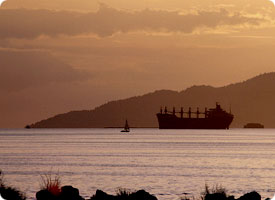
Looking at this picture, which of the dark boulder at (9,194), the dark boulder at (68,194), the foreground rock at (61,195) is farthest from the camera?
the dark boulder at (9,194)

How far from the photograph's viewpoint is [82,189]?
105 ft

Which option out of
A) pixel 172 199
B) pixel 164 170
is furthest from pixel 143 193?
pixel 164 170

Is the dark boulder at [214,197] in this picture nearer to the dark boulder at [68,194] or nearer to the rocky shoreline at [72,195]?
the rocky shoreline at [72,195]

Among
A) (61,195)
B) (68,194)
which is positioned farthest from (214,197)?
(61,195)

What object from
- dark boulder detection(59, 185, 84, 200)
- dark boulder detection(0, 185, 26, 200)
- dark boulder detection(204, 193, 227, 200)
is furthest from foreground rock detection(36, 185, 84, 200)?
dark boulder detection(204, 193, 227, 200)

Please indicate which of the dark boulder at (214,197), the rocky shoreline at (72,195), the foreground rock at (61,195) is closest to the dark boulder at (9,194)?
the rocky shoreline at (72,195)

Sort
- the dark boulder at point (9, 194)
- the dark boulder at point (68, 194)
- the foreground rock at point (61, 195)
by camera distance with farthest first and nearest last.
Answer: the dark boulder at point (9, 194)
the dark boulder at point (68, 194)
the foreground rock at point (61, 195)

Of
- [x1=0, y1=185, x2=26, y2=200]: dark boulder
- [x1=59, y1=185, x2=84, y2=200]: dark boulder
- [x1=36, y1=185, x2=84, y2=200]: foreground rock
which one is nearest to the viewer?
[x1=36, y1=185, x2=84, y2=200]: foreground rock

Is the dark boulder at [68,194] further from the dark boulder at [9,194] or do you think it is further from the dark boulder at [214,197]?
the dark boulder at [214,197]

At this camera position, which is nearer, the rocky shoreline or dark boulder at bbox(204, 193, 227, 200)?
the rocky shoreline

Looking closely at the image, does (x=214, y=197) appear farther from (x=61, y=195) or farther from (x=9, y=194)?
(x=9, y=194)

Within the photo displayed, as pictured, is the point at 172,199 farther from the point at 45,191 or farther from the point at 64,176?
the point at 64,176

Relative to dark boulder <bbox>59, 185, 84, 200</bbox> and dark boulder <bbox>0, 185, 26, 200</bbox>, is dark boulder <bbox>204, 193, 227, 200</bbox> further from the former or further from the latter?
dark boulder <bbox>0, 185, 26, 200</bbox>

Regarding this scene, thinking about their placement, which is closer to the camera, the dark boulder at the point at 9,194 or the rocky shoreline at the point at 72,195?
the rocky shoreline at the point at 72,195
